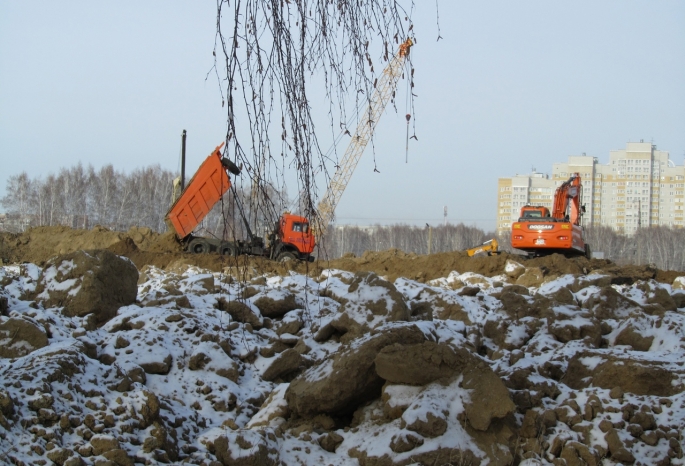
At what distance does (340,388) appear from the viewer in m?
4.80

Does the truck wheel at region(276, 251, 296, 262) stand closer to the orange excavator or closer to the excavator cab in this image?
the orange excavator

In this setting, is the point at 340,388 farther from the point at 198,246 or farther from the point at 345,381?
the point at 198,246

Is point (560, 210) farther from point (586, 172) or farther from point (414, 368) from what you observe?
point (586, 172)

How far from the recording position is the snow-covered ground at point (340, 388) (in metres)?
4.32

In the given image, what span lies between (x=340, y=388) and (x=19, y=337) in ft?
9.63

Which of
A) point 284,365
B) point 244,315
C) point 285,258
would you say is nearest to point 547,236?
point 285,258

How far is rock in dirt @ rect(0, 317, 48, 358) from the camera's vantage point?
17.8 ft

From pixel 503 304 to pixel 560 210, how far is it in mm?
12894

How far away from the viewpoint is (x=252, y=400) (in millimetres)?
5809

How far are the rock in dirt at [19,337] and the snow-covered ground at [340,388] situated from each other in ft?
0.04

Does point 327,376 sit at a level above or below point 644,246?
above

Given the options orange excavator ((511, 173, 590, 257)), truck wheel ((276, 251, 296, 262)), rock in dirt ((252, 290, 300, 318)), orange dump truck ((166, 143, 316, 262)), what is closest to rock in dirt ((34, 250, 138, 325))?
rock in dirt ((252, 290, 300, 318))

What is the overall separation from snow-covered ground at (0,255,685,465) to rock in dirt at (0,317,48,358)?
1 centimetres

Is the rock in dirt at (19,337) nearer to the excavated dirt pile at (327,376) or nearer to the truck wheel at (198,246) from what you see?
the excavated dirt pile at (327,376)
